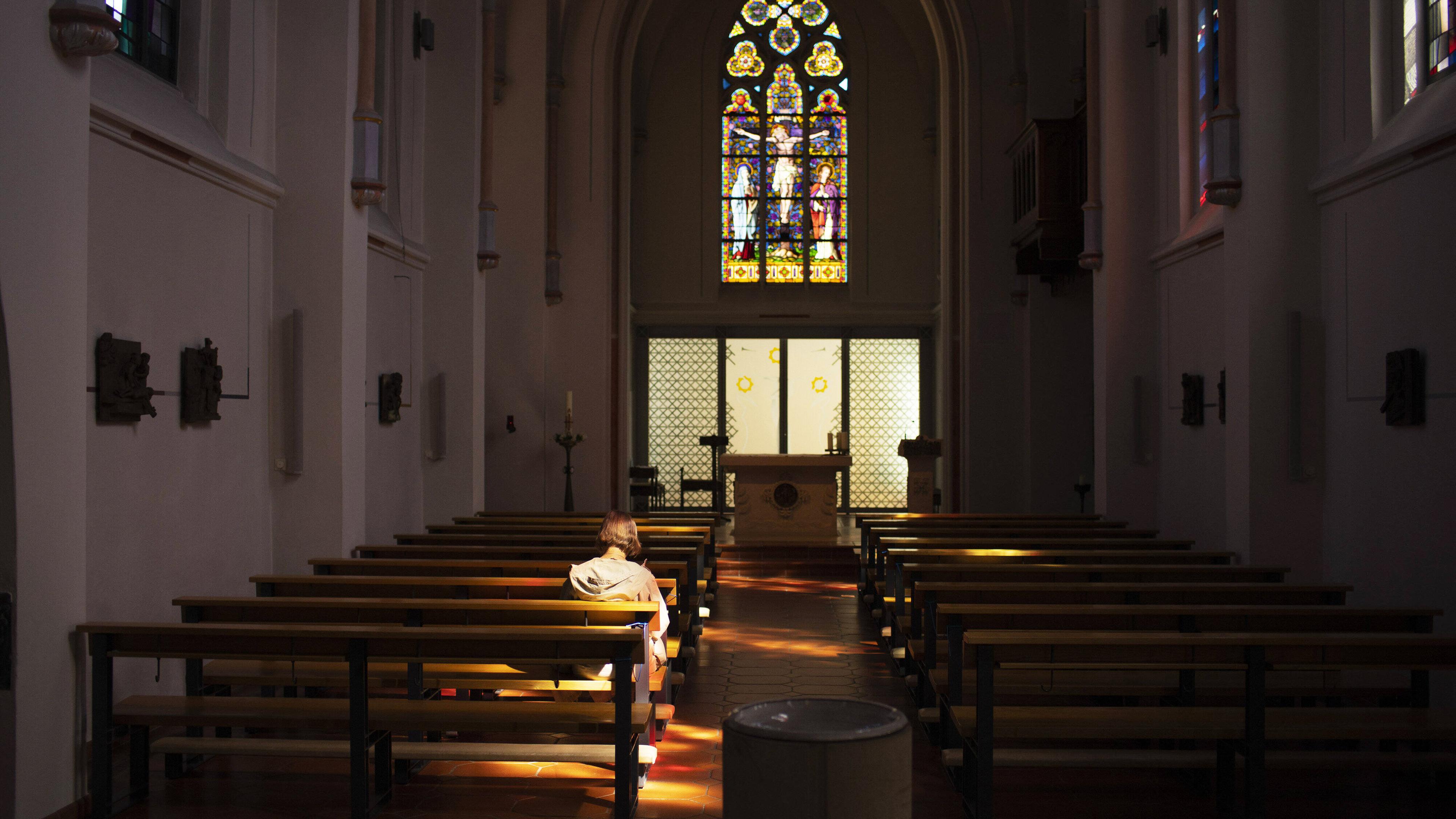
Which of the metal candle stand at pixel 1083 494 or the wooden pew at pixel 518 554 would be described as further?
the metal candle stand at pixel 1083 494

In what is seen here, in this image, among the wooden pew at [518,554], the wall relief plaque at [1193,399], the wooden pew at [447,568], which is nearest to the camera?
the wooden pew at [447,568]

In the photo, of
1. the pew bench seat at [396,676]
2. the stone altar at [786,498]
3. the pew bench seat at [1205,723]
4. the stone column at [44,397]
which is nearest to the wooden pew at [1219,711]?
the pew bench seat at [1205,723]

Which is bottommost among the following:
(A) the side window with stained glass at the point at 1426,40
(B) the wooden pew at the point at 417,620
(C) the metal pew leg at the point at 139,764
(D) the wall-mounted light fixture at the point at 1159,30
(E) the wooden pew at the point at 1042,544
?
(C) the metal pew leg at the point at 139,764

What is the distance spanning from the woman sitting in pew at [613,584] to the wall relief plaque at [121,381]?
2023 millimetres

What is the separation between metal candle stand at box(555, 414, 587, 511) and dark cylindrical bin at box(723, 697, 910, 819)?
31.3ft

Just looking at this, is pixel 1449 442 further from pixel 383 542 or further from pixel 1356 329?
pixel 383 542

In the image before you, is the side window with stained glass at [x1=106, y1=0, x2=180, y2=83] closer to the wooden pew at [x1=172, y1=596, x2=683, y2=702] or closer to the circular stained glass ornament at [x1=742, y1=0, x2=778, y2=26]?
the wooden pew at [x1=172, y1=596, x2=683, y2=702]

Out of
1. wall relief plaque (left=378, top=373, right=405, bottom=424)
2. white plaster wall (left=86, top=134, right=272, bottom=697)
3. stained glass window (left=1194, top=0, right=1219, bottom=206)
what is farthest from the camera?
wall relief plaque (left=378, top=373, right=405, bottom=424)

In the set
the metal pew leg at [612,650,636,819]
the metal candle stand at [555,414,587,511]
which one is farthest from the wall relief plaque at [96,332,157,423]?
the metal candle stand at [555,414,587,511]

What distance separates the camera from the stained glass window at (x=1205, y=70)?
7316 millimetres

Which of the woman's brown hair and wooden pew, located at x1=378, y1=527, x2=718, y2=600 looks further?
wooden pew, located at x1=378, y1=527, x2=718, y2=600

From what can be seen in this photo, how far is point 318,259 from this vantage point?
6301mm

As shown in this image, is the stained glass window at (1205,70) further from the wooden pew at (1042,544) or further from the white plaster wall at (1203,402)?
the wooden pew at (1042,544)

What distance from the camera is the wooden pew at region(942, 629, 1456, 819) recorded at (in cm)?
341
